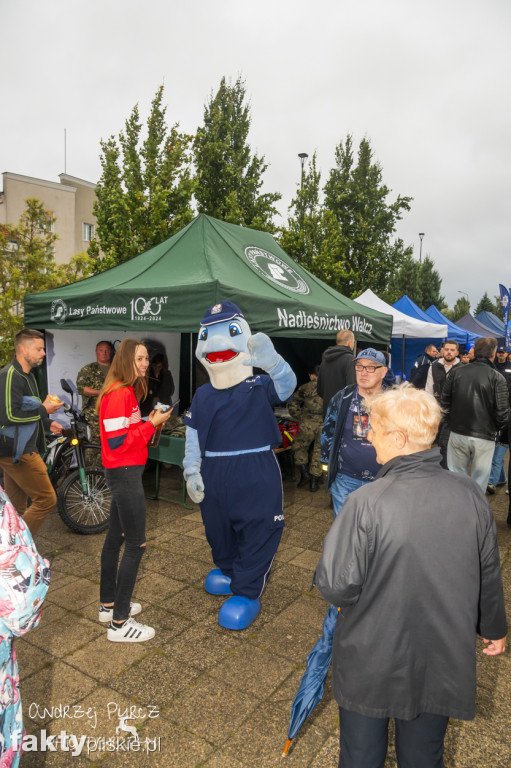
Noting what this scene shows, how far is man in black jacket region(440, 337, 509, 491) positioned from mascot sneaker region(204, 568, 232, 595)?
2.97 m

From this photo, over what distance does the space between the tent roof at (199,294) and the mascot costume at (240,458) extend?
1438 mm

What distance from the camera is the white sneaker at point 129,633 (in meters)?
3.11

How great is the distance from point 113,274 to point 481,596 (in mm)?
5601

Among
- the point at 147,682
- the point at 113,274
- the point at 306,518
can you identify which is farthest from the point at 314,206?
the point at 147,682

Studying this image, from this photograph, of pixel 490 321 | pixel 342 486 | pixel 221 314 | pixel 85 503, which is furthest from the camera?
pixel 490 321

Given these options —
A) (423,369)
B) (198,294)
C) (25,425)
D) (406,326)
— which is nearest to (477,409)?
(198,294)

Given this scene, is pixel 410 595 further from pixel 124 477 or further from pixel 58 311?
pixel 58 311

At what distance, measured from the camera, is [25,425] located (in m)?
3.89

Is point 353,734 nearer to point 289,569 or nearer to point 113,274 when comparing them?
point 289,569

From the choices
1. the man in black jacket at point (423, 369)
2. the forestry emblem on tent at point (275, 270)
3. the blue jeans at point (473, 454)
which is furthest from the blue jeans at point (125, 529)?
the man in black jacket at point (423, 369)

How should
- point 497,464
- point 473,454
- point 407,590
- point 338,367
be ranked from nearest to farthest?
point 407,590
point 473,454
point 338,367
point 497,464

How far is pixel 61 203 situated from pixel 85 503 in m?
26.3

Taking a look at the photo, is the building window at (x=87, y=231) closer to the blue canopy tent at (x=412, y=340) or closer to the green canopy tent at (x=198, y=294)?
the blue canopy tent at (x=412, y=340)

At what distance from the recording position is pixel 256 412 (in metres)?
3.45
